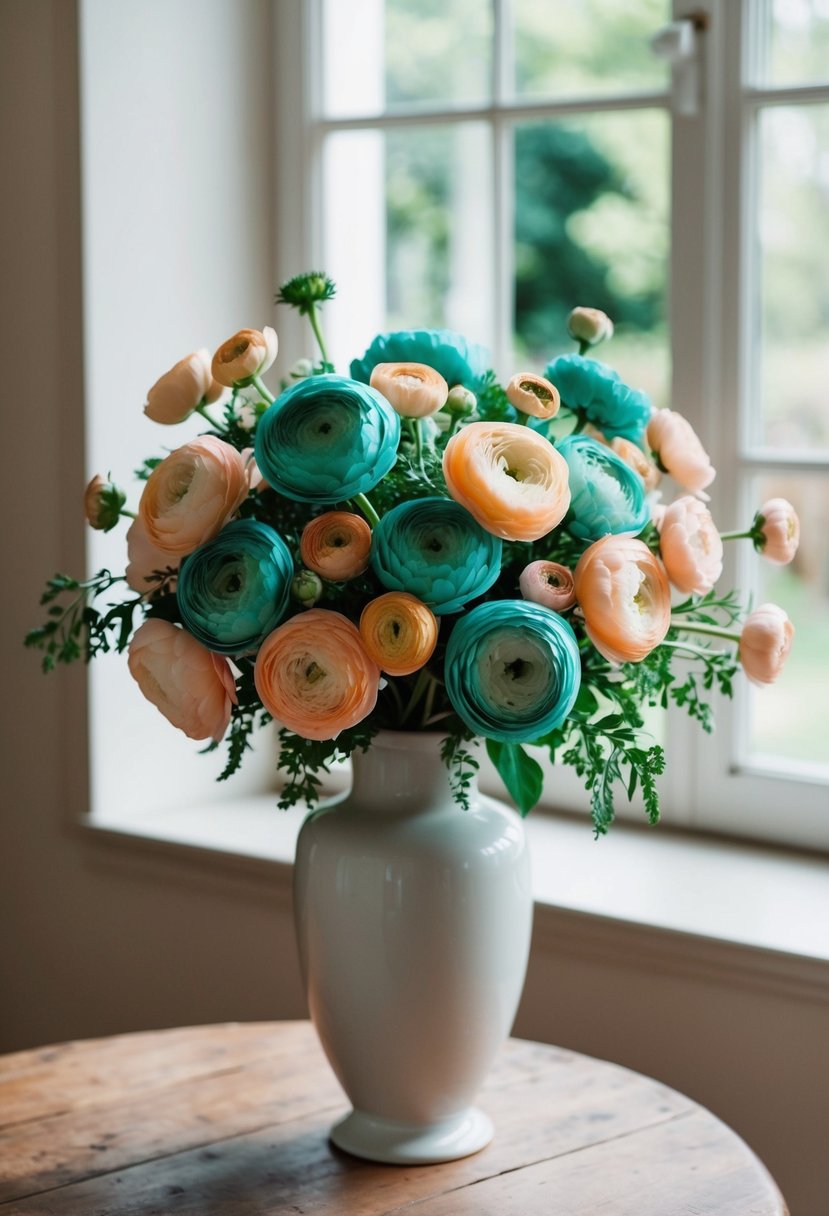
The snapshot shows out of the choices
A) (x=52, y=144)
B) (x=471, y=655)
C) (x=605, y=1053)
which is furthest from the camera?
(x=52, y=144)

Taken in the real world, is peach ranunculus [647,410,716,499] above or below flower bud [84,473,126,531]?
above

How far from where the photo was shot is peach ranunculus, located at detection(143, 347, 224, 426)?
106 cm

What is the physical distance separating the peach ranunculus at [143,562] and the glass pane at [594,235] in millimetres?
7863

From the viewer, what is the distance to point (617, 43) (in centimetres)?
880

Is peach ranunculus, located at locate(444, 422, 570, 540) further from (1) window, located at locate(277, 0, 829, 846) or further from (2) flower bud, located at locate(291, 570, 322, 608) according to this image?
(1) window, located at locate(277, 0, 829, 846)

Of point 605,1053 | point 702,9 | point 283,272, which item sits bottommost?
point 605,1053

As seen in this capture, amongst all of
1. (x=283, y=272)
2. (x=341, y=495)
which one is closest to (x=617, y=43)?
(x=283, y=272)

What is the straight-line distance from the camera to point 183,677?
1010 mm

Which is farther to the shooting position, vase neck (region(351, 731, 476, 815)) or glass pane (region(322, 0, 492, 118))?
glass pane (region(322, 0, 492, 118))

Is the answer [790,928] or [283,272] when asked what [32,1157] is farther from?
[283,272]

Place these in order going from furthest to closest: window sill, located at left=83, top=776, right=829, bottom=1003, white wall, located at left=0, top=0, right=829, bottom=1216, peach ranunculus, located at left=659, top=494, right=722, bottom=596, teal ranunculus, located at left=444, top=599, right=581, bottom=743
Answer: white wall, located at left=0, top=0, right=829, bottom=1216 < window sill, located at left=83, top=776, right=829, bottom=1003 < peach ranunculus, located at left=659, top=494, right=722, bottom=596 < teal ranunculus, located at left=444, top=599, right=581, bottom=743

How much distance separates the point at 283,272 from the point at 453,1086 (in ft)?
4.15

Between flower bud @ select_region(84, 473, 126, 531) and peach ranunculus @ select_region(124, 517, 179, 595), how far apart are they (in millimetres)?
17

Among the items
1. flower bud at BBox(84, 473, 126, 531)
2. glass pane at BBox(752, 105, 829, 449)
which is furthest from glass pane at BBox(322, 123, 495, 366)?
flower bud at BBox(84, 473, 126, 531)
